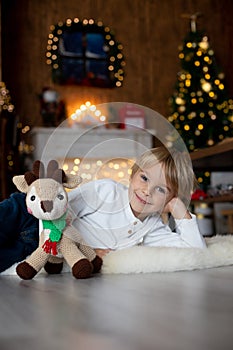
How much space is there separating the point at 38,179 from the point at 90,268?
0.88 feet

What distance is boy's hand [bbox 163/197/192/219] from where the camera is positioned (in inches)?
62.4

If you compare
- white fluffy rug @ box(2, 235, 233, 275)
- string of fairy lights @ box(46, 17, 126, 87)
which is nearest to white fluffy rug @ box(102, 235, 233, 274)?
white fluffy rug @ box(2, 235, 233, 275)

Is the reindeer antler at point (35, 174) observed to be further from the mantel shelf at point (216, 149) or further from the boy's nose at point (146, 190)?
the mantel shelf at point (216, 149)

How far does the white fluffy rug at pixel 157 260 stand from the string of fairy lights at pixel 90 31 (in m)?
3.81

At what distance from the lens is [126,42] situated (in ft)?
17.7

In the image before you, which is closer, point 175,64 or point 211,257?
point 211,257

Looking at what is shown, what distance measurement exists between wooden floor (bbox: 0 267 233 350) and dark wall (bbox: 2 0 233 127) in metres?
3.98

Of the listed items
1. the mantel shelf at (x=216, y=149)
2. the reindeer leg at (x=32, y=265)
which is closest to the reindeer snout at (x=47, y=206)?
the reindeer leg at (x=32, y=265)

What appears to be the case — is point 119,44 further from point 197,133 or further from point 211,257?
point 211,257

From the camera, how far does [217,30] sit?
5.64 metres

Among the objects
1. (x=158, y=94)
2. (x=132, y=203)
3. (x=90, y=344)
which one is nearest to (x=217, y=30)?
(x=158, y=94)

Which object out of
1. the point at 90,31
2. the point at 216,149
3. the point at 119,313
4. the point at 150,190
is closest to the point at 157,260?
the point at 150,190

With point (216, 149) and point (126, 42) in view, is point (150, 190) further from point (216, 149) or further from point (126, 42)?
point (126, 42)

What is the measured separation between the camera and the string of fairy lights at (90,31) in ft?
16.8
